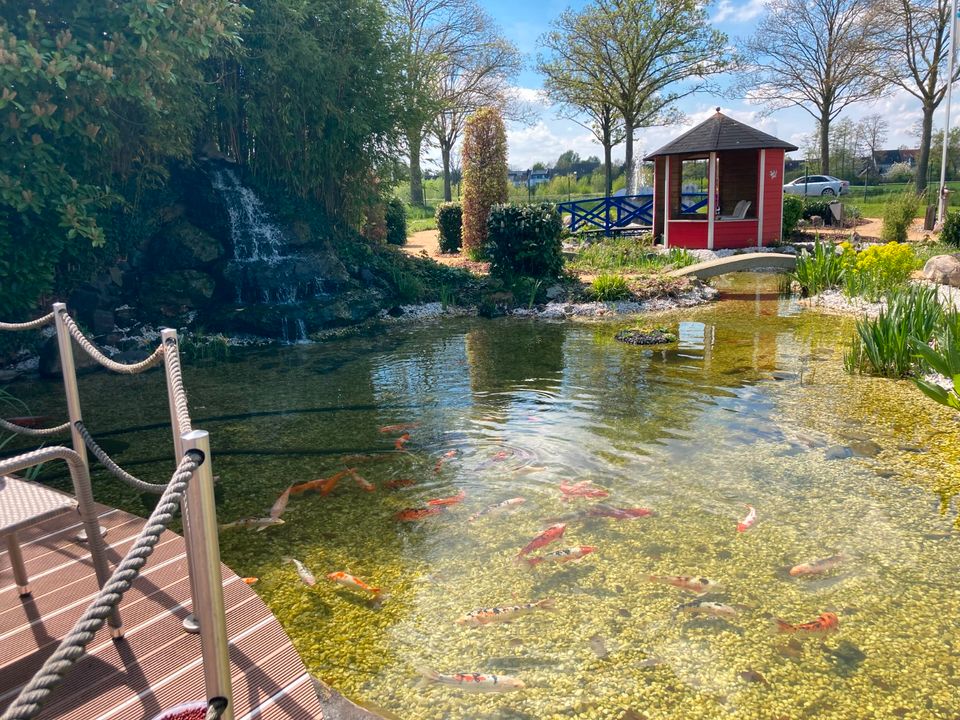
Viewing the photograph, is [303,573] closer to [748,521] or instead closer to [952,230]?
[748,521]

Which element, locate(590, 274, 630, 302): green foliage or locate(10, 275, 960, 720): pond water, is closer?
locate(10, 275, 960, 720): pond water

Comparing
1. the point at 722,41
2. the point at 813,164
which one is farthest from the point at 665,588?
the point at 813,164

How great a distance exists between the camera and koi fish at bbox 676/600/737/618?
11.6ft

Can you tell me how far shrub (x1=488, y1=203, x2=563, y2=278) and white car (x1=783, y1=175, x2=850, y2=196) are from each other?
23420 millimetres

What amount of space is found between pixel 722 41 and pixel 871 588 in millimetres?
29849

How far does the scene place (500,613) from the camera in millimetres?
3580

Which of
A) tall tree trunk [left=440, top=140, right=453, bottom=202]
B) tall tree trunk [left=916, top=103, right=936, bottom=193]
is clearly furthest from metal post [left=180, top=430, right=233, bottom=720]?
tall tree trunk [left=440, top=140, right=453, bottom=202]

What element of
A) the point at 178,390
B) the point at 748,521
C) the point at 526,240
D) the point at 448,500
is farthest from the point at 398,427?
the point at 526,240

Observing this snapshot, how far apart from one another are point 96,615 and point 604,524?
363 cm

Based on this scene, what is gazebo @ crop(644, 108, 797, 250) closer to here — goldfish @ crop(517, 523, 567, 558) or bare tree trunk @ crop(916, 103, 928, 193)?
bare tree trunk @ crop(916, 103, 928, 193)

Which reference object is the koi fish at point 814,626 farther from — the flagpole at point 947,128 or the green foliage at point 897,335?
the flagpole at point 947,128

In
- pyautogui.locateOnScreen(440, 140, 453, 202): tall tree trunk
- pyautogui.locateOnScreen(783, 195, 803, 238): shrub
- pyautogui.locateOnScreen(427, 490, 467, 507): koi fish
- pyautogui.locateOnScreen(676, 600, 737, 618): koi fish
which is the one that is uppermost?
pyautogui.locateOnScreen(440, 140, 453, 202): tall tree trunk

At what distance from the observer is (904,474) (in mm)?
5098

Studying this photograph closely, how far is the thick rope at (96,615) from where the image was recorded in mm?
1177
